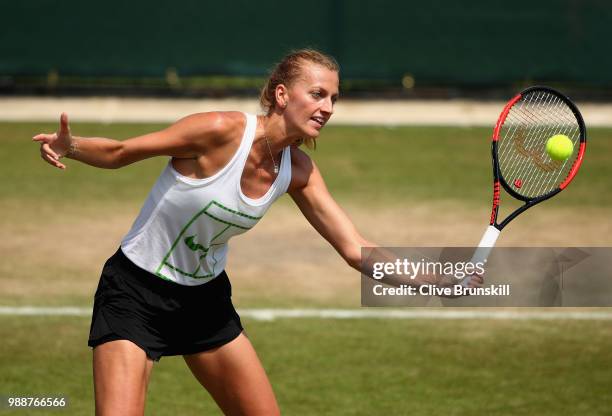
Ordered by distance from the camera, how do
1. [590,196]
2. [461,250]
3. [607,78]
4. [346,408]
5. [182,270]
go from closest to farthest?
[182,270]
[346,408]
[461,250]
[590,196]
[607,78]

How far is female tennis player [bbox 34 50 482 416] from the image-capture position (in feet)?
13.2

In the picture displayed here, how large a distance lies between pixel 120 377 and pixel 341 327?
3397 mm

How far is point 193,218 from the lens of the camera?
13.6 feet

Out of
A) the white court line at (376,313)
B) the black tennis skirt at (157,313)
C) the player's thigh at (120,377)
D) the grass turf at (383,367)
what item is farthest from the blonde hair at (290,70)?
the white court line at (376,313)

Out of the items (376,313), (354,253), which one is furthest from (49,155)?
(376,313)

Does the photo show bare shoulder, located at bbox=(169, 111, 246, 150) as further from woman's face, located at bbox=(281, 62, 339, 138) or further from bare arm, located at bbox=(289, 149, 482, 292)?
bare arm, located at bbox=(289, 149, 482, 292)

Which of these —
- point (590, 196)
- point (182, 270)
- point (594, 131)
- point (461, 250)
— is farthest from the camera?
Answer: point (594, 131)

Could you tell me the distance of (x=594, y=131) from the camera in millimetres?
14219

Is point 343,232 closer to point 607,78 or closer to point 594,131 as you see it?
point 594,131

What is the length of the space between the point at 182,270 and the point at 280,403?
1.80 metres

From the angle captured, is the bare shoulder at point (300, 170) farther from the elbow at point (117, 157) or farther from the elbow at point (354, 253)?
the elbow at point (117, 157)

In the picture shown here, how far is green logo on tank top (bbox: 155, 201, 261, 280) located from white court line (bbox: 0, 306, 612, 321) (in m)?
3.11

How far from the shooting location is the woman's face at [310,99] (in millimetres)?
4168

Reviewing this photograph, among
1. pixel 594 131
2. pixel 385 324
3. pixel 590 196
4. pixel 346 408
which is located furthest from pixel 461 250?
pixel 594 131
